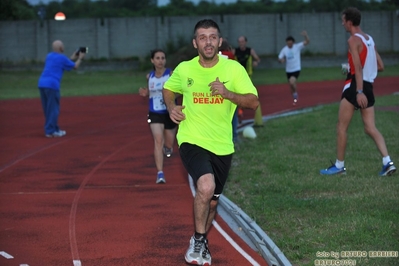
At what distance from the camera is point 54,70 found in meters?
19.0

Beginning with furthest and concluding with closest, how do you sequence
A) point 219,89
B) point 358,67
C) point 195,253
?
point 358,67 → point 195,253 → point 219,89

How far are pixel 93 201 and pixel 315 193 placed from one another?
3069mm

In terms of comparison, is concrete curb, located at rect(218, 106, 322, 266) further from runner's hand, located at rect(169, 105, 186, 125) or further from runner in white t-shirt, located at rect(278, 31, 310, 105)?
runner in white t-shirt, located at rect(278, 31, 310, 105)

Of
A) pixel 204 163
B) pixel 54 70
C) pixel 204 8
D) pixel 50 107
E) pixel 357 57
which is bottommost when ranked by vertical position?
pixel 50 107

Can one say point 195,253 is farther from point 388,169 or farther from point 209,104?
point 388,169

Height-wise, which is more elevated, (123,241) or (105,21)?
(105,21)

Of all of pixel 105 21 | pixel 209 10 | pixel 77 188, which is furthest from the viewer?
pixel 209 10

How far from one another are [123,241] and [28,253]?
41.1 inches

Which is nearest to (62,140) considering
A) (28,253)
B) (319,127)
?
(319,127)

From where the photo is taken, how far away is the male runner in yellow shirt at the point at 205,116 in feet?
24.9

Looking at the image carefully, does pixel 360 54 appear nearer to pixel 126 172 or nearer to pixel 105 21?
pixel 126 172

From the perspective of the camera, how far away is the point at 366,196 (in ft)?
32.5

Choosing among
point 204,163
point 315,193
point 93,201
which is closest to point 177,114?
point 204,163

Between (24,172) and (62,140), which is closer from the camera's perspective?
(24,172)
